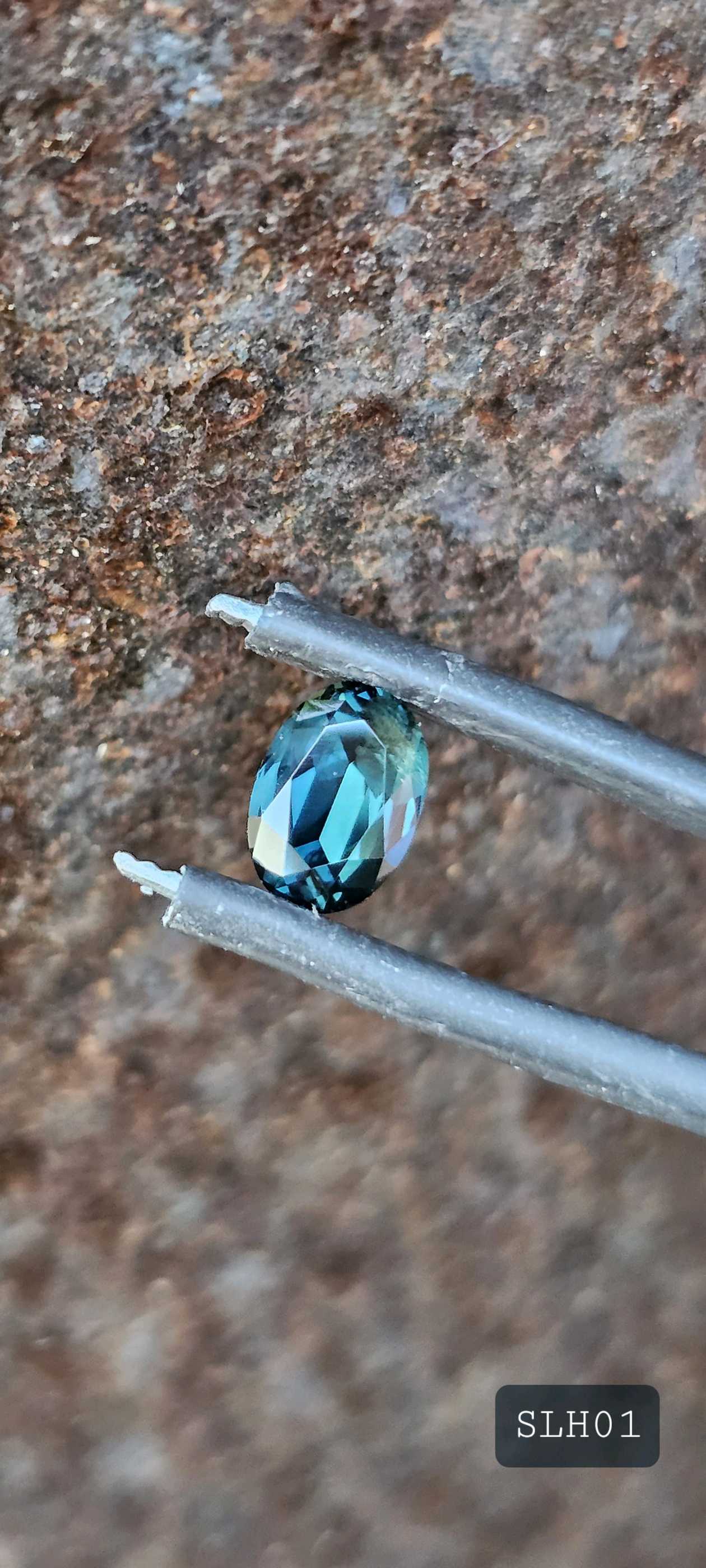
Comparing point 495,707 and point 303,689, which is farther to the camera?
point 303,689

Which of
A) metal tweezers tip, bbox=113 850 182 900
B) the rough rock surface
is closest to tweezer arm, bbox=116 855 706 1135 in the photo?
metal tweezers tip, bbox=113 850 182 900

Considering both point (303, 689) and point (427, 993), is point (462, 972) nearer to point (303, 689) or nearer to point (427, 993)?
point (427, 993)

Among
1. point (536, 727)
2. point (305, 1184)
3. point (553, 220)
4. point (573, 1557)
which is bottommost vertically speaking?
point (573, 1557)

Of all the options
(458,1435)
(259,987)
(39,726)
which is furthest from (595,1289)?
(39,726)

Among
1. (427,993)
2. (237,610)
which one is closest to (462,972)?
(427,993)

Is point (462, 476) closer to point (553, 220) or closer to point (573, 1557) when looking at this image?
point (553, 220)

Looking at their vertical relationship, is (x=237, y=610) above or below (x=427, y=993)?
above
